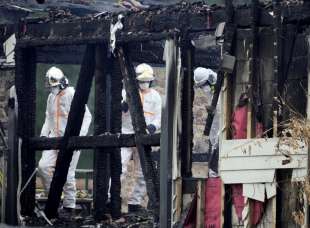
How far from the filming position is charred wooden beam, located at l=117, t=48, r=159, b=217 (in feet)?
43.2

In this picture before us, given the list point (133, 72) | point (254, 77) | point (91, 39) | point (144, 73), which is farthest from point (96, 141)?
point (144, 73)

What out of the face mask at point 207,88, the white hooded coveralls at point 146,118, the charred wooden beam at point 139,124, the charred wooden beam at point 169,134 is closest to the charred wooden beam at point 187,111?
the charred wooden beam at point 169,134

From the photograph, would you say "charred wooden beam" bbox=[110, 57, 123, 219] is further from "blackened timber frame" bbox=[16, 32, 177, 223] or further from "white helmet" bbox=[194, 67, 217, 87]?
"white helmet" bbox=[194, 67, 217, 87]

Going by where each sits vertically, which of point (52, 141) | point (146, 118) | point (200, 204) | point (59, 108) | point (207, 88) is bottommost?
point (200, 204)

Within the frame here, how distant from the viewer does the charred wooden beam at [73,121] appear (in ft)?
45.9

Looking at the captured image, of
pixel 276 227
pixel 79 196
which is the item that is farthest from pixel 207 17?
pixel 79 196

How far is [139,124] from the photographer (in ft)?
43.9

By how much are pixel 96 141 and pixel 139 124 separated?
67 cm

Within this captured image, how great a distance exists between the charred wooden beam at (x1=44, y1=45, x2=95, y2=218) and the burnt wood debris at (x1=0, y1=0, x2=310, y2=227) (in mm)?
14

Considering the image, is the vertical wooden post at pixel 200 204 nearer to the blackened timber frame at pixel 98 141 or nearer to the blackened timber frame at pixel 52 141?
the blackened timber frame at pixel 98 141

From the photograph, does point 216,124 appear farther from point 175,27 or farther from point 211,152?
point 175,27

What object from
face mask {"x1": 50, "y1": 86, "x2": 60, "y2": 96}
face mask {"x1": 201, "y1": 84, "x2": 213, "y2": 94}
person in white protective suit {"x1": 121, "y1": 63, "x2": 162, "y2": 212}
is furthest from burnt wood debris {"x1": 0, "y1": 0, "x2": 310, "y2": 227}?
face mask {"x1": 201, "y1": 84, "x2": 213, "y2": 94}

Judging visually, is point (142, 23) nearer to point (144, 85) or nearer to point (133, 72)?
point (133, 72)

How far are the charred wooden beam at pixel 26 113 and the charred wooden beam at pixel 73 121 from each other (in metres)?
0.34
